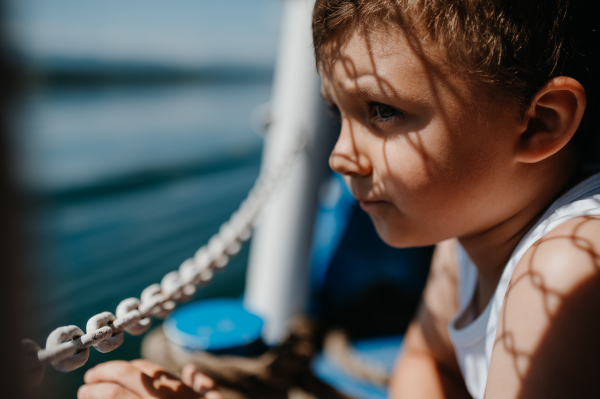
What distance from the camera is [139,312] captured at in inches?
20.7

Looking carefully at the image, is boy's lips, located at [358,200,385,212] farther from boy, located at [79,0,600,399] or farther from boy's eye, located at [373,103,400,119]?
boy's eye, located at [373,103,400,119]

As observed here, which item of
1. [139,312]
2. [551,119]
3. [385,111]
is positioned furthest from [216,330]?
[551,119]

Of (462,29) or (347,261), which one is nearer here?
(462,29)

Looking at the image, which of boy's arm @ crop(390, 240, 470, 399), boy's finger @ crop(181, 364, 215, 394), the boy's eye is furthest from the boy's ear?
boy's finger @ crop(181, 364, 215, 394)

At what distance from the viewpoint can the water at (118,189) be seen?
0.83ft

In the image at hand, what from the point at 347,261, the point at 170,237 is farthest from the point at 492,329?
the point at 170,237

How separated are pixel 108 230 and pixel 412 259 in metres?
1.96

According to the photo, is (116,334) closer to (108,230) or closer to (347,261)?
(347,261)

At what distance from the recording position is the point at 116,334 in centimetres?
49

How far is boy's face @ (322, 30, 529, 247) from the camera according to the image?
54 cm

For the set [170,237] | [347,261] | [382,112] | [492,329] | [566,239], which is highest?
[382,112]

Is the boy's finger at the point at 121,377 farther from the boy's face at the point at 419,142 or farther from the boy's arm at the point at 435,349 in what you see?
the boy's arm at the point at 435,349

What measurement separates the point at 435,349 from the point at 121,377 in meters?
0.56

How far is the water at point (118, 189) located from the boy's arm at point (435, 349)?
0.60 meters
